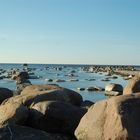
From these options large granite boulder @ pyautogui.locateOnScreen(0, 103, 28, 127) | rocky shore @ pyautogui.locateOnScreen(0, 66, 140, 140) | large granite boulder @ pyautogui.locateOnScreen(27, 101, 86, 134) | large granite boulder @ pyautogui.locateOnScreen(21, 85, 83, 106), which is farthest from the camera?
large granite boulder @ pyautogui.locateOnScreen(21, 85, 83, 106)

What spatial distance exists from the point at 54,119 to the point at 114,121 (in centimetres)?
314

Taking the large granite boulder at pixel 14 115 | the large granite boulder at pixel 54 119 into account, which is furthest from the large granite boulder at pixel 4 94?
the large granite boulder at pixel 54 119

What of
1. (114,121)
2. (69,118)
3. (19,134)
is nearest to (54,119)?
(69,118)

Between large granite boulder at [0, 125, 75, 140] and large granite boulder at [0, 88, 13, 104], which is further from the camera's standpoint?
large granite boulder at [0, 88, 13, 104]

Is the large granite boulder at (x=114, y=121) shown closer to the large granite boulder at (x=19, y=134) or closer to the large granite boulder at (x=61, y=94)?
the large granite boulder at (x=19, y=134)

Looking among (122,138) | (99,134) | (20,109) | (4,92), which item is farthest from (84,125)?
(4,92)

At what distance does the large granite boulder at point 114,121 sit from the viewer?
10.4m

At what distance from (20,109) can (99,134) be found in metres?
3.16

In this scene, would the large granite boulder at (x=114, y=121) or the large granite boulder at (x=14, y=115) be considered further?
the large granite boulder at (x=14, y=115)

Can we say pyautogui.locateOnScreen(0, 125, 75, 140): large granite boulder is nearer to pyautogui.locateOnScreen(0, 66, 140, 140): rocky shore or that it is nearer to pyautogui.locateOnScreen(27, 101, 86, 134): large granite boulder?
pyautogui.locateOnScreen(0, 66, 140, 140): rocky shore

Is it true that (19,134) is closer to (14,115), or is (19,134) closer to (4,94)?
(14,115)

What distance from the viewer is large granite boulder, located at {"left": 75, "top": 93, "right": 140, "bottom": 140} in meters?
10.4

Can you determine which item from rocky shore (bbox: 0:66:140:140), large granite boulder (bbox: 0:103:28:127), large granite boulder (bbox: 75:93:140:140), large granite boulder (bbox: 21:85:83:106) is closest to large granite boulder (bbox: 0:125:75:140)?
rocky shore (bbox: 0:66:140:140)

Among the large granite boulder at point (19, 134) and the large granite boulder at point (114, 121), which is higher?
the large granite boulder at point (114, 121)
